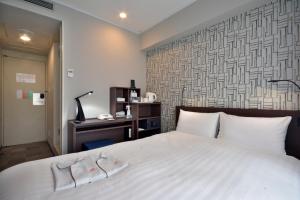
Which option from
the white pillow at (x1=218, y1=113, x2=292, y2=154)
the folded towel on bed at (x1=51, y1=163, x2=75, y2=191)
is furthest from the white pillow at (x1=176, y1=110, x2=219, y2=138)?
the folded towel on bed at (x1=51, y1=163, x2=75, y2=191)

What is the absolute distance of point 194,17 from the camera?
2354 mm

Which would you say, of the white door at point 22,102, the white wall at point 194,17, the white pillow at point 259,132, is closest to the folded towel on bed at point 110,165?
the white pillow at point 259,132

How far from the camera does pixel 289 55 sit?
5.41 ft

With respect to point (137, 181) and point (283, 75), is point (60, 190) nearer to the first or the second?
point (137, 181)

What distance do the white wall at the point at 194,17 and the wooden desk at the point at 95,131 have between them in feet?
5.84

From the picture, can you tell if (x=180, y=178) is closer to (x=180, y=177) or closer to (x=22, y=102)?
(x=180, y=177)

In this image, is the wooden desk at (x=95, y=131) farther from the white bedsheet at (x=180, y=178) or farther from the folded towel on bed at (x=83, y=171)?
the folded towel on bed at (x=83, y=171)

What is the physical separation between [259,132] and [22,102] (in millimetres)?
4870

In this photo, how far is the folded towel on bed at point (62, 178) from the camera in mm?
868

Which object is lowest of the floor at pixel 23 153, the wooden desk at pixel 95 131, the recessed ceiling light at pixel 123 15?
the floor at pixel 23 153

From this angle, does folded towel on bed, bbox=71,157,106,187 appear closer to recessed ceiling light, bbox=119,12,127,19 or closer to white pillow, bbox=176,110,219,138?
white pillow, bbox=176,110,219,138

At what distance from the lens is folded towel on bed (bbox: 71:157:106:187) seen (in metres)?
0.93

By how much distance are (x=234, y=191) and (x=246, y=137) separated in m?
0.99

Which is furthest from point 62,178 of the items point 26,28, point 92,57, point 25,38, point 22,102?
point 22,102
